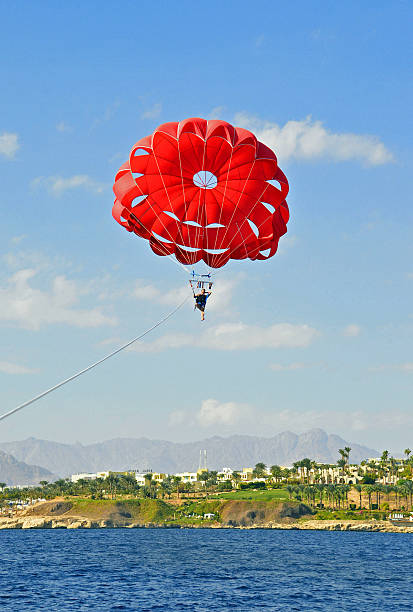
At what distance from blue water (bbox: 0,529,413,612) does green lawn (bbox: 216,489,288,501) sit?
7249 cm

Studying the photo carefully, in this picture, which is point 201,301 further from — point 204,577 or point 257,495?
point 257,495

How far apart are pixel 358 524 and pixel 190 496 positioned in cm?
5426

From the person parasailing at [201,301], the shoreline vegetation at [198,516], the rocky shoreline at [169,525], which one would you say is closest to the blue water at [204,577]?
the person parasailing at [201,301]

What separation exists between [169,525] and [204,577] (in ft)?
344

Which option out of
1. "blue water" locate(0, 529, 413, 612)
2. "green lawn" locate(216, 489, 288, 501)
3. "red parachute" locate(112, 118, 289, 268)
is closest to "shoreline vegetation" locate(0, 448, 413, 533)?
"green lawn" locate(216, 489, 288, 501)

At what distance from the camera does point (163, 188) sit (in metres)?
45.1

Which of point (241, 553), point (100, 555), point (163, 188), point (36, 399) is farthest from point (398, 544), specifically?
point (36, 399)

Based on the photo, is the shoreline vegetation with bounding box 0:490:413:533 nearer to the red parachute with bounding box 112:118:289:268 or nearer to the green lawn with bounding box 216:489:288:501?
the green lawn with bounding box 216:489:288:501

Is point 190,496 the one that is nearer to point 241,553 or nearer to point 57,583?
point 241,553

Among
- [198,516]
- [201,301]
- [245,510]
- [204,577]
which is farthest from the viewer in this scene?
[198,516]

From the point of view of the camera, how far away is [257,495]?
588 feet

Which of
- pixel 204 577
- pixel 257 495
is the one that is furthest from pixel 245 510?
pixel 204 577

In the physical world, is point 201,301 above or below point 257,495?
above

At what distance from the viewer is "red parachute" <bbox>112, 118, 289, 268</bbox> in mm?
41844
